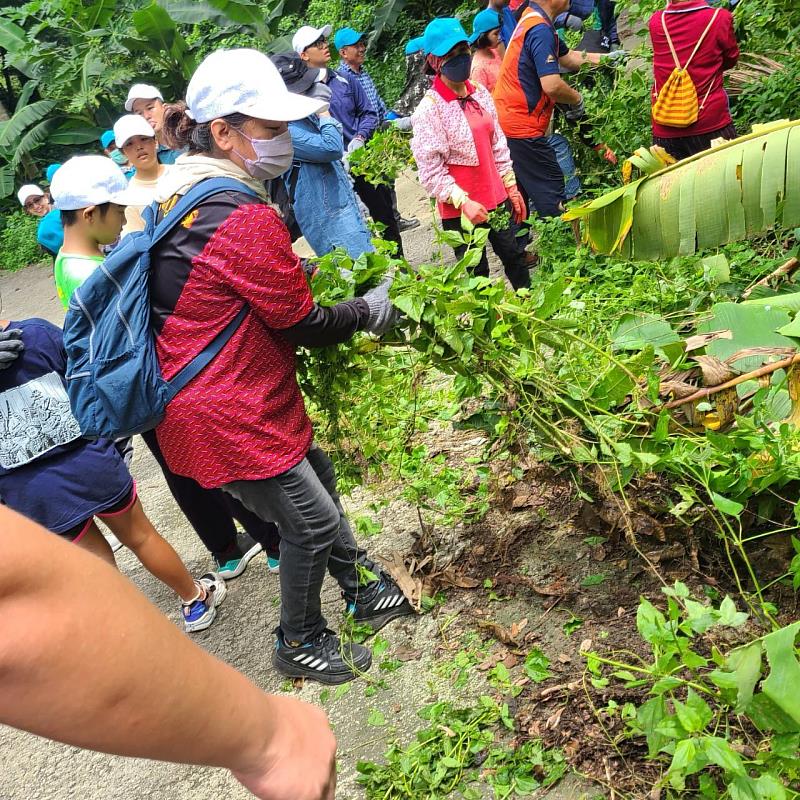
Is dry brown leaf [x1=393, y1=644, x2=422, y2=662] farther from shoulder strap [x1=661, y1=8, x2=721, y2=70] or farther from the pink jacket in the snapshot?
shoulder strap [x1=661, y1=8, x2=721, y2=70]

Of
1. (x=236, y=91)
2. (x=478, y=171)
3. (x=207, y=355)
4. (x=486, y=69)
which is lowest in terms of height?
Result: (x=478, y=171)

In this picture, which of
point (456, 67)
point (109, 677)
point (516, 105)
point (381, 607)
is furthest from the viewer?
point (516, 105)

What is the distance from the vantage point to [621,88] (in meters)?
6.38

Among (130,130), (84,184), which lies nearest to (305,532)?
(84,184)

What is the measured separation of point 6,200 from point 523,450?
64.8 ft

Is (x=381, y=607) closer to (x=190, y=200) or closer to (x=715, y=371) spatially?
(x=715, y=371)

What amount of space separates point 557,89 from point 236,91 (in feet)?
10.7

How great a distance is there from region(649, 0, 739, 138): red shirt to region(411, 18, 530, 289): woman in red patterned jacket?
1.16 meters

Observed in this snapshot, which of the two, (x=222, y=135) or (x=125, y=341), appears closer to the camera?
Result: (x=125, y=341)

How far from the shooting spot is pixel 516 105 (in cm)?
557

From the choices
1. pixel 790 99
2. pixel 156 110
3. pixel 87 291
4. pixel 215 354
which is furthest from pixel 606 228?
pixel 156 110

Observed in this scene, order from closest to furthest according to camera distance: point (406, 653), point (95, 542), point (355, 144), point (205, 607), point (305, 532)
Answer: point (305, 532) < point (406, 653) < point (95, 542) < point (205, 607) < point (355, 144)

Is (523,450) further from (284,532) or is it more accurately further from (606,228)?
(606,228)

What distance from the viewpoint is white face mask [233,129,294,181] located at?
279cm
